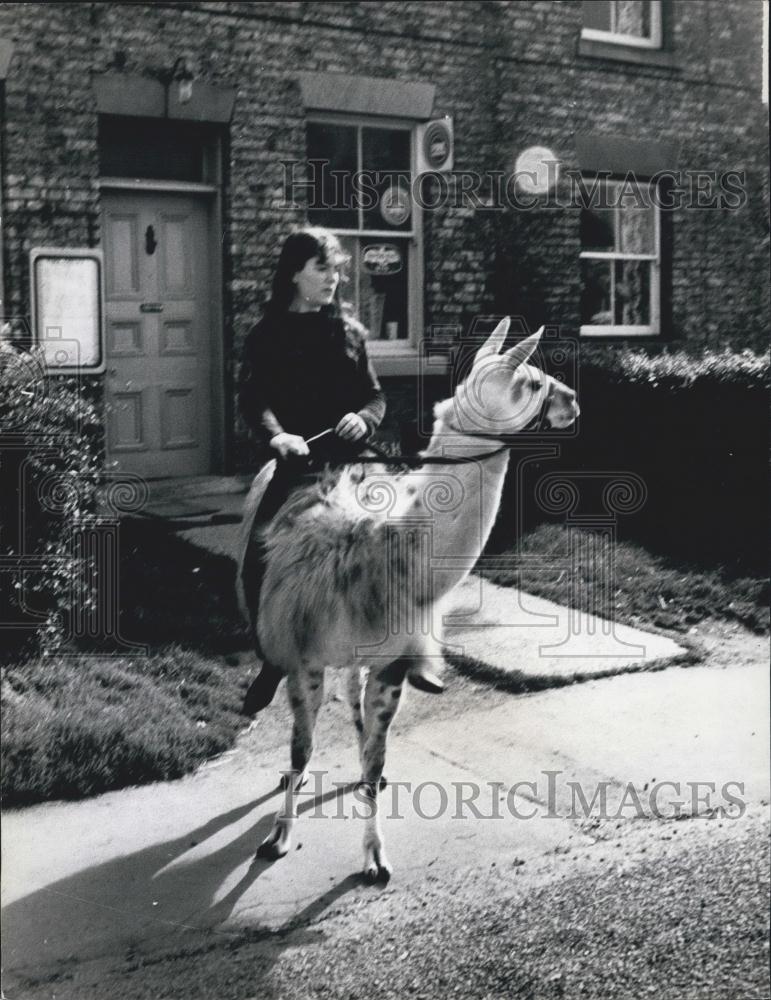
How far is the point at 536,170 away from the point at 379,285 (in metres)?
0.75

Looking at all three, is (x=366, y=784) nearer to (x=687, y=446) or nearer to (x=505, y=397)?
(x=505, y=397)

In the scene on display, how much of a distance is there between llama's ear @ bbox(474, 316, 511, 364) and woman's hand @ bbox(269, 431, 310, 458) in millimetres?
690

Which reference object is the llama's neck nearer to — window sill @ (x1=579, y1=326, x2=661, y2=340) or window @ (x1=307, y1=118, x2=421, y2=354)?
window @ (x1=307, y1=118, x2=421, y2=354)

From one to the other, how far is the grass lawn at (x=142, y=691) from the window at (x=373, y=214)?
0.97 metres

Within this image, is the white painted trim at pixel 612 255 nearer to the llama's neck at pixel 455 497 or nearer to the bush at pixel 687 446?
the bush at pixel 687 446

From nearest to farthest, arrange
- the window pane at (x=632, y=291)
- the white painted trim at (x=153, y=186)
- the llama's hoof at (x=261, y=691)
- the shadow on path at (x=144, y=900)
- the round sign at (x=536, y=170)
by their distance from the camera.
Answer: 1. the shadow on path at (x=144, y=900)
2. the white painted trim at (x=153, y=186)
3. the llama's hoof at (x=261, y=691)
4. the round sign at (x=536, y=170)
5. the window pane at (x=632, y=291)

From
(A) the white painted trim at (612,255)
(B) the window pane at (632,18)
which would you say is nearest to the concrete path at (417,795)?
(A) the white painted trim at (612,255)

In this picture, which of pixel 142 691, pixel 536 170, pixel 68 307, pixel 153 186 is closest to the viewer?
pixel 68 307

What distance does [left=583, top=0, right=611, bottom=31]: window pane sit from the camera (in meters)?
4.49

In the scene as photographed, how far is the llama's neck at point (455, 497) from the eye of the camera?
405cm

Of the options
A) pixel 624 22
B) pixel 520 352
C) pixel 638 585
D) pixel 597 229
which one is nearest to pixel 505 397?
pixel 520 352

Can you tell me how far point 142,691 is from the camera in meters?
3.87

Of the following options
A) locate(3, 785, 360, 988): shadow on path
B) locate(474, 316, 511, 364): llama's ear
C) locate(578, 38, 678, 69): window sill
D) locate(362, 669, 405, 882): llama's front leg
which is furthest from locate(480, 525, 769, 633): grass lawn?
locate(578, 38, 678, 69): window sill

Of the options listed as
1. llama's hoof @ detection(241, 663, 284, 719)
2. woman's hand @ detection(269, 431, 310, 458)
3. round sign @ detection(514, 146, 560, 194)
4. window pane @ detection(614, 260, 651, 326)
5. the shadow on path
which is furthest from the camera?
window pane @ detection(614, 260, 651, 326)
